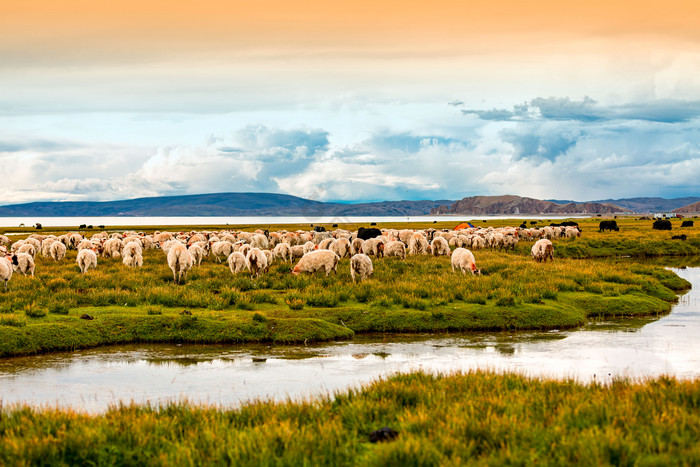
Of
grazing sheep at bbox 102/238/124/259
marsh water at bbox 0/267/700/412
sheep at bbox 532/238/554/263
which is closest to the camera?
marsh water at bbox 0/267/700/412

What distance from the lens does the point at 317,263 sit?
1029 inches

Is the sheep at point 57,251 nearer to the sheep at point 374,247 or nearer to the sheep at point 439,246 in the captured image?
the sheep at point 374,247

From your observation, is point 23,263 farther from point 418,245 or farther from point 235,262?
point 418,245

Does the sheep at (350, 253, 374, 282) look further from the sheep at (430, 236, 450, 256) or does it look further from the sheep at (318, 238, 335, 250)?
the sheep at (430, 236, 450, 256)

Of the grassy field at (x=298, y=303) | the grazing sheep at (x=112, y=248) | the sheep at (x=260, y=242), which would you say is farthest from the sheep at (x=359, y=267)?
the grazing sheep at (x=112, y=248)

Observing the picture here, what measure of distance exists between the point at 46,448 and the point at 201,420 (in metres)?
2.05

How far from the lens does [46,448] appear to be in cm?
655

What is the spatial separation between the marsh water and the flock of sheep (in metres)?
8.93

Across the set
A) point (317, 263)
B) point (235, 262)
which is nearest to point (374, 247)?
point (317, 263)

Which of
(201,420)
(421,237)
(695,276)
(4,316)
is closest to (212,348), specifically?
(4,316)

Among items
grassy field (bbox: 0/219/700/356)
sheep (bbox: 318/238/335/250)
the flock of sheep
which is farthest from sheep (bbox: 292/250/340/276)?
sheep (bbox: 318/238/335/250)

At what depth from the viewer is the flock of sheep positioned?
25844 millimetres

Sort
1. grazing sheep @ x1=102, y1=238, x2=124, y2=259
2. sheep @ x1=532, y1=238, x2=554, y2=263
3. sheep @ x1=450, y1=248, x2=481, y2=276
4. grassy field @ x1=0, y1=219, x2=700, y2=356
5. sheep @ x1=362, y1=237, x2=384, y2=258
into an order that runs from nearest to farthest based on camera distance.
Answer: grassy field @ x1=0, y1=219, x2=700, y2=356 → sheep @ x1=450, y1=248, x2=481, y2=276 → sheep @ x1=362, y1=237, x2=384, y2=258 → sheep @ x1=532, y1=238, x2=554, y2=263 → grazing sheep @ x1=102, y1=238, x2=124, y2=259

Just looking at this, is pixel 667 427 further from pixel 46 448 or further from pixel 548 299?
pixel 548 299
